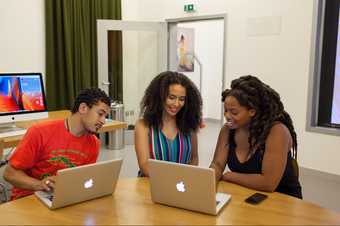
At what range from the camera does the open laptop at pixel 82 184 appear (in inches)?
52.3

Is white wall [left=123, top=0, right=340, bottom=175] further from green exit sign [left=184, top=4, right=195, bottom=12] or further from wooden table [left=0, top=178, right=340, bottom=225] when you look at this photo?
wooden table [left=0, top=178, right=340, bottom=225]

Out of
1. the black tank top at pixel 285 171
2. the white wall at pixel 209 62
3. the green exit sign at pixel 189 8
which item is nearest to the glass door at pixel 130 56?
the green exit sign at pixel 189 8

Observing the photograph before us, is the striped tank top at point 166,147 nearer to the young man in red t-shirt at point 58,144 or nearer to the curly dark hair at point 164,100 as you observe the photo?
the curly dark hair at point 164,100

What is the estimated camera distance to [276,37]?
4.16 metres

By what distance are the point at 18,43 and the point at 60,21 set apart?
63cm

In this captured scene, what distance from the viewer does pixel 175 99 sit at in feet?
6.43

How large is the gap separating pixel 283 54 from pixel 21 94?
9.31 feet

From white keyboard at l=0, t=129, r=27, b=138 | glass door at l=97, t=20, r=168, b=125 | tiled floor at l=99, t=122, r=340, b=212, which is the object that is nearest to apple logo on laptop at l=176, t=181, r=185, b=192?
white keyboard at l=0, t=129, r=27, b=138

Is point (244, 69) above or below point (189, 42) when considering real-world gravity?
below

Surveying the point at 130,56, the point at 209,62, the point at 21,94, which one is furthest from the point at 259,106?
the point at 209,62

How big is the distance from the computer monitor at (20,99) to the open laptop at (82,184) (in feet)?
4.95

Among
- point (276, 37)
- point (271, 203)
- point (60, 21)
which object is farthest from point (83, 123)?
point (60, 21)

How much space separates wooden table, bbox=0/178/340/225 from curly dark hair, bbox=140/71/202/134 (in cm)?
58

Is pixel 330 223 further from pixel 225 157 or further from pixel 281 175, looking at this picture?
pixel 225 157
